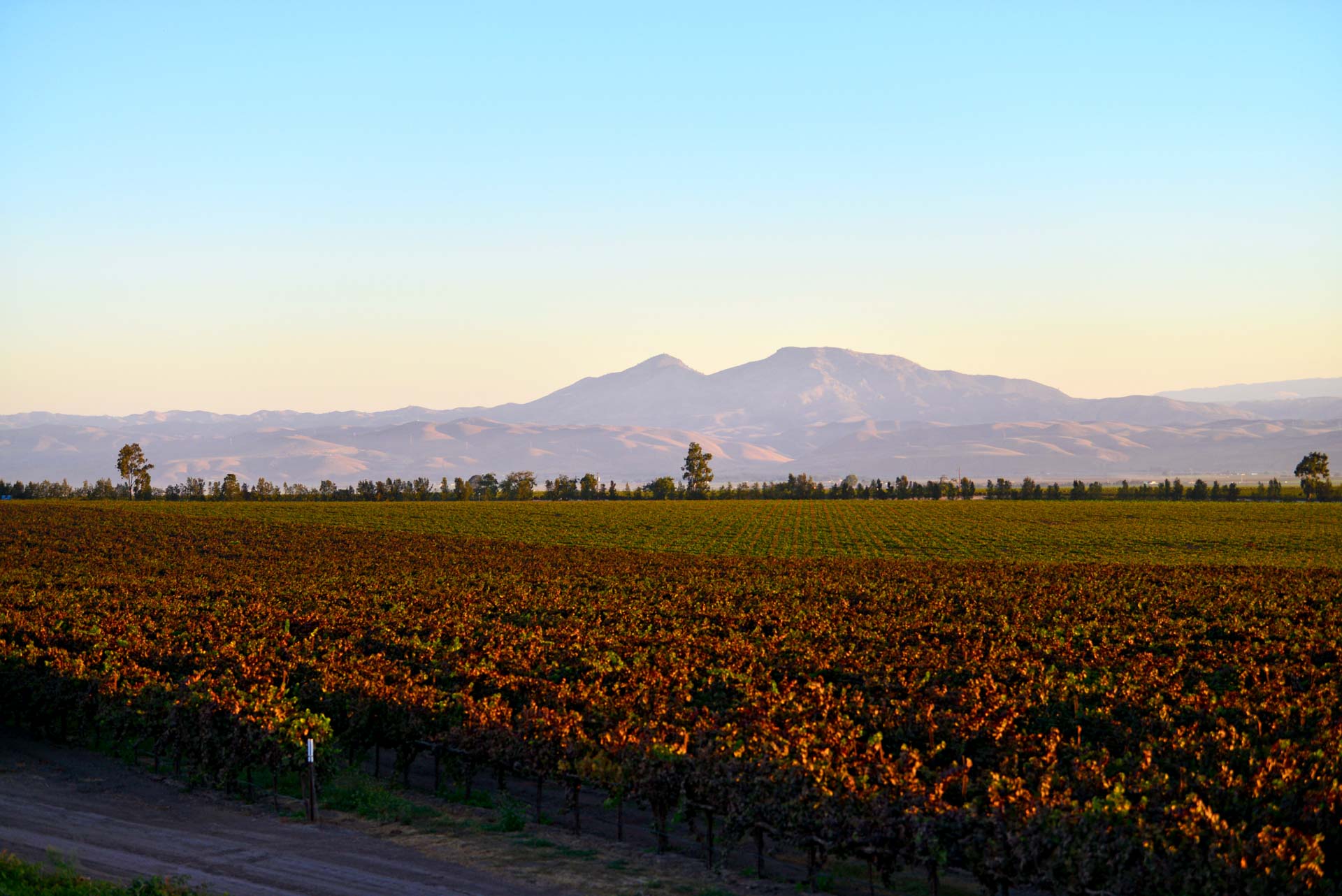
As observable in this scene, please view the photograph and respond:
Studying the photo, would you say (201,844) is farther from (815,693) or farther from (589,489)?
(589,489)

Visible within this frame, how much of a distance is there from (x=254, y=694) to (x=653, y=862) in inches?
419

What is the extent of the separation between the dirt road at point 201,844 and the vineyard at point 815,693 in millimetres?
1384

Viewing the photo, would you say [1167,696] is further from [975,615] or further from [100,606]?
[100,606]

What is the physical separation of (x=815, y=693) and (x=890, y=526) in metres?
93.5

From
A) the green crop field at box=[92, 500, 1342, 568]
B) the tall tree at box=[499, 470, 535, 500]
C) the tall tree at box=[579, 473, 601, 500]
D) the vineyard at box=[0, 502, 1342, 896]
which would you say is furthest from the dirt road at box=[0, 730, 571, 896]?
the tall tree at box=[579, 473, 601, 500]

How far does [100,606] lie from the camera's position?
130 ft

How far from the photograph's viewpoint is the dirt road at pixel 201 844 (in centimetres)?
1784

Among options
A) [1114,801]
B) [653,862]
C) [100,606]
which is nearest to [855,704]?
[653,862]

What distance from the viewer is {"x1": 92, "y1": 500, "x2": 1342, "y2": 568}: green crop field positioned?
8562cm

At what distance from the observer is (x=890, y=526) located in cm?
11606

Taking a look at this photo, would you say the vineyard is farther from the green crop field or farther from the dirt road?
the green crop field

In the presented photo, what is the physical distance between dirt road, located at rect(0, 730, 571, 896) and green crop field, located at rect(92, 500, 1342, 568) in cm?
6077

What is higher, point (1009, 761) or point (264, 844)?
point (1009, 761)

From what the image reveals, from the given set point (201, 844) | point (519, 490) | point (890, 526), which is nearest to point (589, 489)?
point (519, 490)
